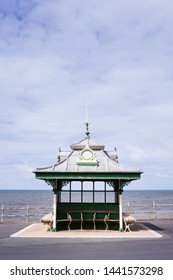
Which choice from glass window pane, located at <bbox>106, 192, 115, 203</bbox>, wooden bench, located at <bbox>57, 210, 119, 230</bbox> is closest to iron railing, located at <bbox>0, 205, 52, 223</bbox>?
wooden bench, located at <bbox>57, 210, 119, 230</bbox>

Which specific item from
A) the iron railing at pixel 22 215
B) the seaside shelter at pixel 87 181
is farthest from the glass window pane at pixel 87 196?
the iron railing at pixel 22 215

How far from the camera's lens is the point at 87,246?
12.4 meters

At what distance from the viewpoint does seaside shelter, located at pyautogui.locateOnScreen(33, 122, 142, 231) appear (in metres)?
16.2

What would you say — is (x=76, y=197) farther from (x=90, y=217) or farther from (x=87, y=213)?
(x=90, y=217)

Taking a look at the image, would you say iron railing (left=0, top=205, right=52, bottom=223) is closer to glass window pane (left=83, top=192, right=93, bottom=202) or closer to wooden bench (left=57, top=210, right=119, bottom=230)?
glass window pane (left=83, top=192, right=93, bottom=202)

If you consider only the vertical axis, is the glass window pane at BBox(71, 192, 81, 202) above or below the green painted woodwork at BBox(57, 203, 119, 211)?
above

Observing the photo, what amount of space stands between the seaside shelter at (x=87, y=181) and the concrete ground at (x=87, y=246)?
116 centimetres

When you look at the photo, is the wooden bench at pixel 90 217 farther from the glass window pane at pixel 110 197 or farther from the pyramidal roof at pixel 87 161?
the pyramidal roof at pixel 87 161

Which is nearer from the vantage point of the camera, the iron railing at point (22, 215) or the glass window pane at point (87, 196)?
the glass window pane at point (87, 196)

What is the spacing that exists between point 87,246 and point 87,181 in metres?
6.46

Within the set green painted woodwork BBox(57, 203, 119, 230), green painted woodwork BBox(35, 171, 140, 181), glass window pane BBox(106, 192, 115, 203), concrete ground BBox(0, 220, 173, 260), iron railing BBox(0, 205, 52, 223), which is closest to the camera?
concrete ground BBox(0, 220, 173, 260)

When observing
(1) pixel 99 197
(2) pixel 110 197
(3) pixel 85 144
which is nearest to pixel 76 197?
(1) pixel 99 197

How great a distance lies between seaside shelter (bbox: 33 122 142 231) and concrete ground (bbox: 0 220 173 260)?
1159 millimetres

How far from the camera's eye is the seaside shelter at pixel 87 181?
640 inches
